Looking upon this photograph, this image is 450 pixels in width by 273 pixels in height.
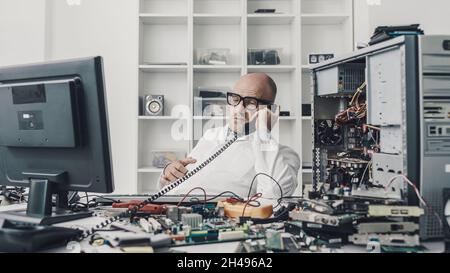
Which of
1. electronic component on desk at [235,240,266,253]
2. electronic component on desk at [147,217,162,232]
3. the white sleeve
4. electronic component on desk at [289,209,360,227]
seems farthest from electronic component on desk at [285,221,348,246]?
the white sleeve

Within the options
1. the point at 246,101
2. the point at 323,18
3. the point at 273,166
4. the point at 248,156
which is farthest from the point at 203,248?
the point at 323,18

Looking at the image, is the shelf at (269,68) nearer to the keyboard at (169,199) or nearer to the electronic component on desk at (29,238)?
the keyboard at (169,199)

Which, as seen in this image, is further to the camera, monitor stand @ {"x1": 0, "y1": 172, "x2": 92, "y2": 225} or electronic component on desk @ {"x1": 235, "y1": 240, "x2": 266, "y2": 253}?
monitor stand @ {"x1": 0, "y1": 172, "x2": 92, "y2": 225}

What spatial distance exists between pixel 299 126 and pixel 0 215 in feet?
7.59

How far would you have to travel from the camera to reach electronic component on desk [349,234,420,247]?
940 mm

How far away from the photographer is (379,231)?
0.96 metres

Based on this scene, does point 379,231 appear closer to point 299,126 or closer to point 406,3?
point 299,126

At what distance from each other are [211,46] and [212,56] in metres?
0.19

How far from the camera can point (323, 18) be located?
3.20 metres

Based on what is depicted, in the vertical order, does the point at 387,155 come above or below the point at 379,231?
above

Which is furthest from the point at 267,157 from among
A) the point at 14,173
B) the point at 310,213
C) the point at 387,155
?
the point at 14,173

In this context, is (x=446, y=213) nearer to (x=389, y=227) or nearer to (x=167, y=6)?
(x=389, y=227)

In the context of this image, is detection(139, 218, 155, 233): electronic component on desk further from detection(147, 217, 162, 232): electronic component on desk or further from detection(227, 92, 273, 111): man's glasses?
detection(227, 92, 273, 111): man's glasses

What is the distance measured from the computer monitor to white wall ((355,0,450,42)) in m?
2.52
